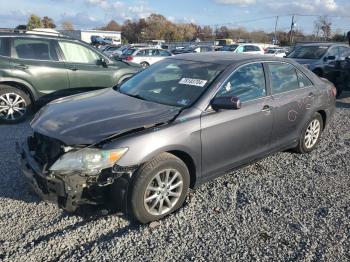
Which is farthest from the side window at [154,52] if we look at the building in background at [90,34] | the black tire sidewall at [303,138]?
the building in background at [90,34]

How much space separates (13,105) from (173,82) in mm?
3953

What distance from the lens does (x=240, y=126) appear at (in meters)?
4.09

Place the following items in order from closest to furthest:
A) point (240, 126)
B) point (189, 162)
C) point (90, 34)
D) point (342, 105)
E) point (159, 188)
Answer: point (159, 188)
point (189, 162)
point (240, 126)
point (342, 105)
point (90, 34)

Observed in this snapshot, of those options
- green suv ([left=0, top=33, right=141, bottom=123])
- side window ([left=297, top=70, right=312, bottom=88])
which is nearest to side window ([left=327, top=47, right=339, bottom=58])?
side window ([left=297, top=70, right=312, bottom=88])

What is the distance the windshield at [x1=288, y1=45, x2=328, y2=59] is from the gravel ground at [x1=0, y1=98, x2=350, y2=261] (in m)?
7.62

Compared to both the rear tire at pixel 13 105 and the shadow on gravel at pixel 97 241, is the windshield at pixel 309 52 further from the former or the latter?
the shadow on gravel at pixel 97 241

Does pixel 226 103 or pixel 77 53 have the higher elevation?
pixel 77 53

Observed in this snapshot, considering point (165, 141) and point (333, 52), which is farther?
point (333, 52)

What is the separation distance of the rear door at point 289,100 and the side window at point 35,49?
4650 millimetres

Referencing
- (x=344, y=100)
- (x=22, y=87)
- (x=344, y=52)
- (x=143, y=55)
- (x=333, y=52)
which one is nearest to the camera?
(x=22, y=87)

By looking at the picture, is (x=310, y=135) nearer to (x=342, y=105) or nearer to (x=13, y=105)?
(x=342, y=105)

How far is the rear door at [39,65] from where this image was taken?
22.7 ft

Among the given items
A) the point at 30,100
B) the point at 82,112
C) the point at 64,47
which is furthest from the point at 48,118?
the point at 64,47

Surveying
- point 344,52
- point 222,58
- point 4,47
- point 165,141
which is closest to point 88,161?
point 165,141
